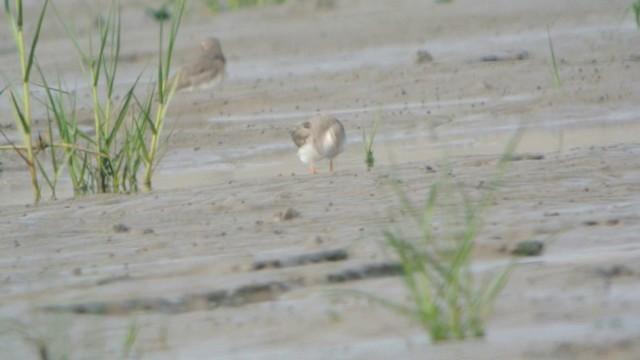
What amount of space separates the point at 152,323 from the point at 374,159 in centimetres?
426

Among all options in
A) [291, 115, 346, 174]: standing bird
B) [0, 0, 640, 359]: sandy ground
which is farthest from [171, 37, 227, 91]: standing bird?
[291, 115, 346, 174]: standing bird

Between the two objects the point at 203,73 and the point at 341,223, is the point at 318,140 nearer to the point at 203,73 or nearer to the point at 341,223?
the point at 341,223

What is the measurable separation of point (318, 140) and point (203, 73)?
441cm

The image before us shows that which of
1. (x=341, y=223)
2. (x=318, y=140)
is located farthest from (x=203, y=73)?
(x=341, y=223)

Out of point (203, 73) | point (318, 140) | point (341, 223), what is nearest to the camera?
point (341, 223)

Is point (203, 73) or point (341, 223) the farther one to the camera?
point (203, 73)

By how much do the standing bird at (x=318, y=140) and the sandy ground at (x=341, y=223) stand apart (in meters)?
0.21

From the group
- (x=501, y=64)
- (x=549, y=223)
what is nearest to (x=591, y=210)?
(x=549, y=223)

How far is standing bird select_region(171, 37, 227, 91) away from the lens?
12758 millimetres

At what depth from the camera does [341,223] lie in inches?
236

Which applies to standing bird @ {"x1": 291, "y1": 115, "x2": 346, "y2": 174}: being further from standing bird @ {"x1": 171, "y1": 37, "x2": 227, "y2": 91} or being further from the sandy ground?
standing bird @ {"x1": 171, "y1": 37, "x2": 227, "y2": 91}

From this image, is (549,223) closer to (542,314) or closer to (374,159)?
(542,314)

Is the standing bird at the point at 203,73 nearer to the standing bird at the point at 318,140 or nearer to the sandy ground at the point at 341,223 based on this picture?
the sandy ground at the point at 341,223

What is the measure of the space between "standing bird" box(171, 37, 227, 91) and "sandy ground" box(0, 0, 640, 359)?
14 cm
